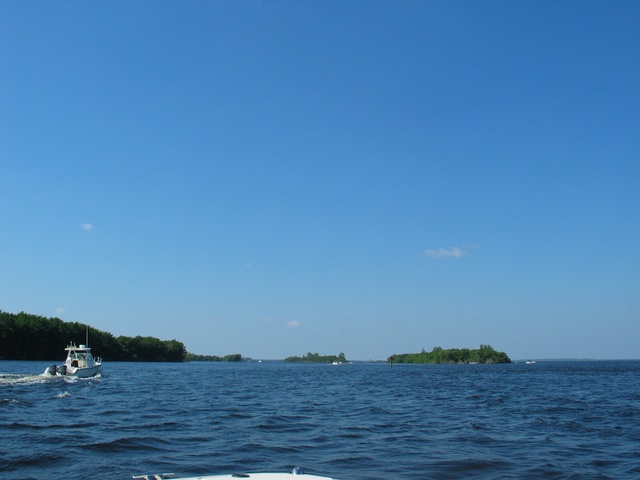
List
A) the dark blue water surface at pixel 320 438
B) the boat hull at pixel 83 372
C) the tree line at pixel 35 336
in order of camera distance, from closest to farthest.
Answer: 1. the dark blue water surface at pixel 320 438
2. the boat hull at pixel 83 372
3. the tree line at pixel 35 336

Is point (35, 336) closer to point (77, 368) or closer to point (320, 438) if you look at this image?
point (77, 368)

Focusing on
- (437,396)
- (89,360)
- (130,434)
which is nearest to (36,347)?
(89,360)

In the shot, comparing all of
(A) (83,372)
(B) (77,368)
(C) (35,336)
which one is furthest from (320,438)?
(C) (35,336)

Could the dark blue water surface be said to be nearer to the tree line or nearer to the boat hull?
the boat hull

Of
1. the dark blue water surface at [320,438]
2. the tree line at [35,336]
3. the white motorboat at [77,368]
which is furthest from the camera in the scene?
the tree line at [35,336]

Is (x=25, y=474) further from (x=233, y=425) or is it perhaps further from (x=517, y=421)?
(x=517, y=421)

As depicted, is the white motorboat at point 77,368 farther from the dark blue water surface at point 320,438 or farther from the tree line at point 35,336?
the tree line at point 35,336

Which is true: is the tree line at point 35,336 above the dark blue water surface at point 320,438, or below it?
above

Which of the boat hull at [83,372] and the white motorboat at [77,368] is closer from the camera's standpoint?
the white motorboat at [77,368]

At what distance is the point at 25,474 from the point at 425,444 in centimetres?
1493

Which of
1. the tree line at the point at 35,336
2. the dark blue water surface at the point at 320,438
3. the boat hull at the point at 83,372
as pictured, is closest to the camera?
the dark blue water surface at the point at 320,438

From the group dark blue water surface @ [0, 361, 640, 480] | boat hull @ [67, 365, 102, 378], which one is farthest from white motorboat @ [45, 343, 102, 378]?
dark blue water surface @ [0, 361, 640, 480]


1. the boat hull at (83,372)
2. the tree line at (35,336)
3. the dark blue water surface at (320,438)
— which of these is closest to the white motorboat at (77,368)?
the boat hull at (83,372)

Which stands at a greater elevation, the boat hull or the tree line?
the tree line
